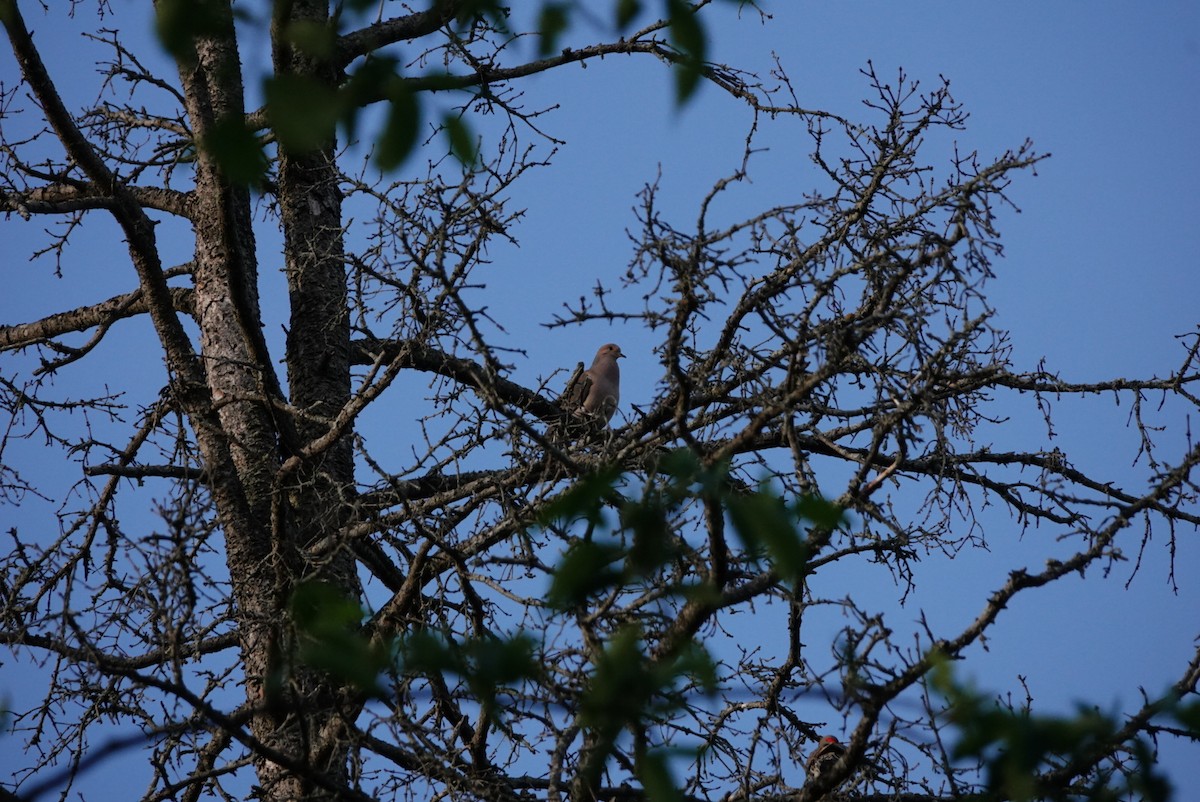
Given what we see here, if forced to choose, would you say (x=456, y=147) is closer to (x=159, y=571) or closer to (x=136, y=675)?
(x=136, y=675)

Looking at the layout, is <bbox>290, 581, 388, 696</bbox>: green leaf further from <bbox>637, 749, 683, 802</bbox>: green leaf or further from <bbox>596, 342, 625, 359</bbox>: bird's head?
<bbox>596, 342, 625, 359</bbox>: bird's head

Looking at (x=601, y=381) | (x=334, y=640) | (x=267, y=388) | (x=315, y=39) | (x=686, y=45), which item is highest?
(x=601, y=381)

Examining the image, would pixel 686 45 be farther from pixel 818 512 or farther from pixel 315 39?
pixel 818 512

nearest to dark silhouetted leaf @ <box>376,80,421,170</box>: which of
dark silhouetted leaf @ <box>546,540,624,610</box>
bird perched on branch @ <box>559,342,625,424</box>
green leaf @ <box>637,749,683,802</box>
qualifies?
dark silhouetted leaf @ <box>546,540,624,610</box>

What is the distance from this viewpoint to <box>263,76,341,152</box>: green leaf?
1.42 metres

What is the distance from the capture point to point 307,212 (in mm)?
6855

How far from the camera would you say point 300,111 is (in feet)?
4.69

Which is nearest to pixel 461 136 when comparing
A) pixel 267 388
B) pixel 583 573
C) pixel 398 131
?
pixel 398 131

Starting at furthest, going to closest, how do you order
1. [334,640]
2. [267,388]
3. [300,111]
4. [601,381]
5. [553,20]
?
[601,381], [267,388], [334,640], [553,20], [300,111]

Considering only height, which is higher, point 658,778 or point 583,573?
point 583,573

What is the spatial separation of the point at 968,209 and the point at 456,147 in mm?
2909

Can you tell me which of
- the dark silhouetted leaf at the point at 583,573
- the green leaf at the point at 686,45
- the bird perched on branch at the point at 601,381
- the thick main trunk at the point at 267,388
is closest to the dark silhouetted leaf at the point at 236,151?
the green leaf at the point at 686,45

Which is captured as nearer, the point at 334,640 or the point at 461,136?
the point at 461,136

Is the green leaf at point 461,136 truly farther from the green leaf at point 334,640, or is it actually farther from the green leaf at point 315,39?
the green leaf at point 334,640
